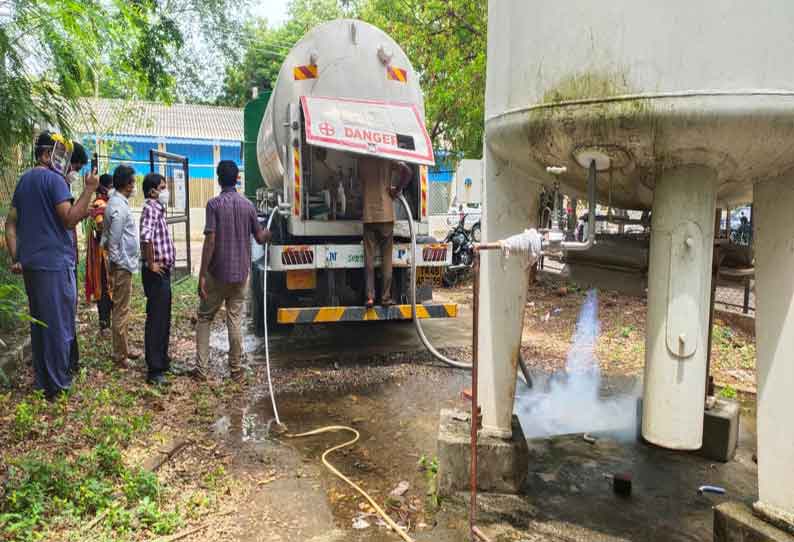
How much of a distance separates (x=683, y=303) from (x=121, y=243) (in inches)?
176

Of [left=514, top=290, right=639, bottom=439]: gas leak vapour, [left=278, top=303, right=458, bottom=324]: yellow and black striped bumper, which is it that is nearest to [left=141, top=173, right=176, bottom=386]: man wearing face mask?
[left=278, top=303, right=458, bottom=324]: yellow and black striped bumper

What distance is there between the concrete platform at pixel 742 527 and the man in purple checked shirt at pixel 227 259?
394 cm

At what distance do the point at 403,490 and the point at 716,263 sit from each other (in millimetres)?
2396

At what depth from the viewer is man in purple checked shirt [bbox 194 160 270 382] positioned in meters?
5.36

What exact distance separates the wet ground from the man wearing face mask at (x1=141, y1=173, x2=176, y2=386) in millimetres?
832

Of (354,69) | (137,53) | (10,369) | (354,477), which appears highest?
(137,53)

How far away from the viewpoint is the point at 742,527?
268 cm

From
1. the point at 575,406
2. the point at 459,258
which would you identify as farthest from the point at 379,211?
the point at 459,258

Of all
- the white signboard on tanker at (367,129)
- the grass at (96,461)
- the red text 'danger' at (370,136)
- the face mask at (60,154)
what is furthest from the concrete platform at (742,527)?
the face mask at (60,154)

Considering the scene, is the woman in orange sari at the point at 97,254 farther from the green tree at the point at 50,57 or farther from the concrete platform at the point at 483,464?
the concrete platform at the point at 483,464

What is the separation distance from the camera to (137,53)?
27.3 feet

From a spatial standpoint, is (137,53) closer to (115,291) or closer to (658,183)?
(115,291)

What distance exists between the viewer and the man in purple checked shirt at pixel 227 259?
211 inches

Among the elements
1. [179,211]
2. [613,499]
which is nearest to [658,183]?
[613,499]
